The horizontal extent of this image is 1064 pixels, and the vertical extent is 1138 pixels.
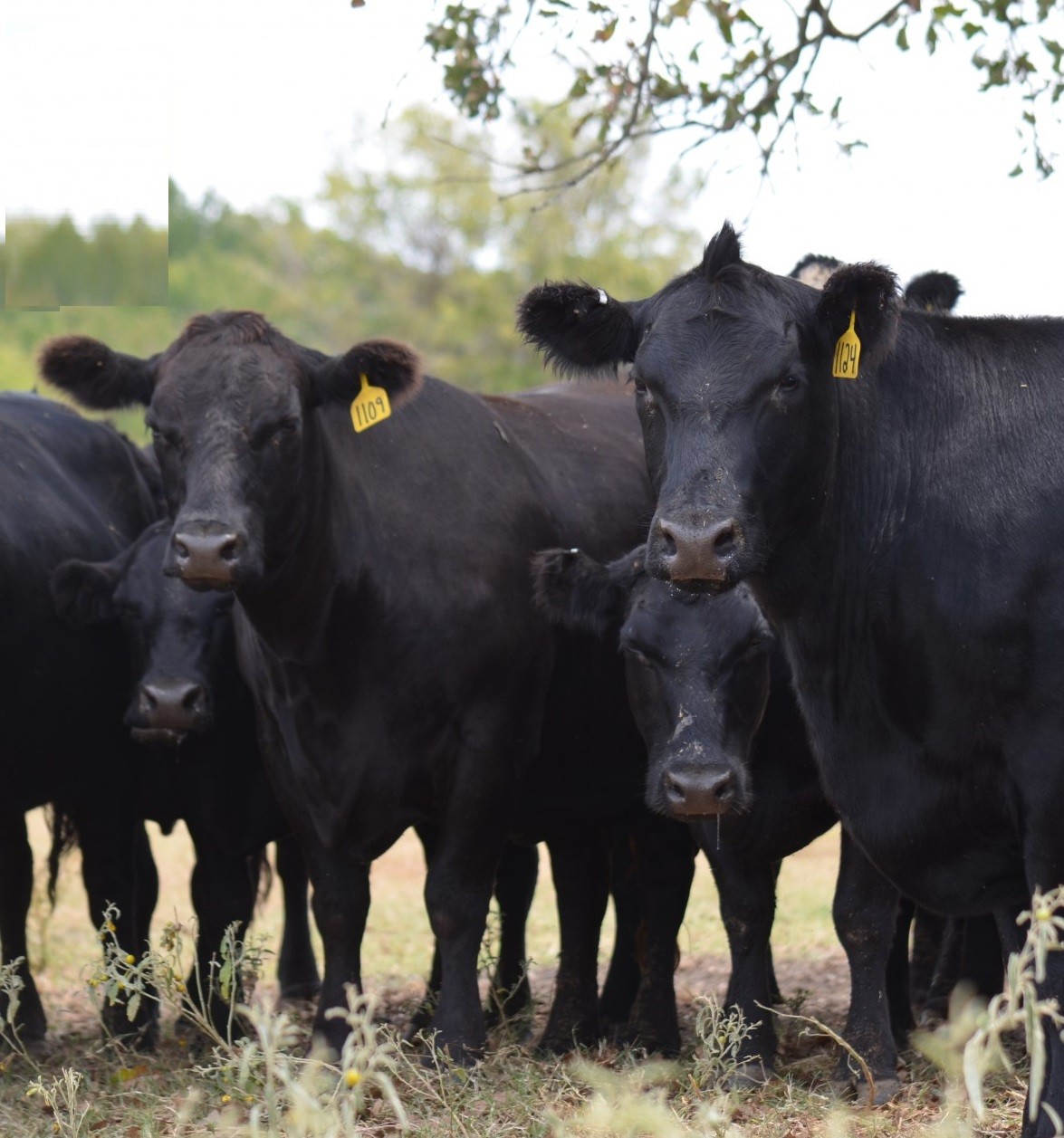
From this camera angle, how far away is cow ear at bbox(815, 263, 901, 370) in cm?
430

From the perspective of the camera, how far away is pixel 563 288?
4.84 metres

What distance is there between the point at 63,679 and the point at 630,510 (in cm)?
240

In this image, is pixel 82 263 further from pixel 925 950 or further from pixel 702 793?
pixel 925 950

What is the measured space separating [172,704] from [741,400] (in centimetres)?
285

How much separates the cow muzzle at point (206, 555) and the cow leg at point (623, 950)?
7.89 feet

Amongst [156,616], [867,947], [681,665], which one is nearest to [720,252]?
[681,665]

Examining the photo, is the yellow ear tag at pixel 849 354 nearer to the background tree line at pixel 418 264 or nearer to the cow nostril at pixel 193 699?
the cow nostril at pixel 193 699

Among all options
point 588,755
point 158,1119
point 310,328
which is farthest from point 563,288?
point 310,328

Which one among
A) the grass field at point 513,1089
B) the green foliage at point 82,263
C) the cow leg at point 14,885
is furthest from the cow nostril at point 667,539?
the cow leg at point 14,885

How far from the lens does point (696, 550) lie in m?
3.97

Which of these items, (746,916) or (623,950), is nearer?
(746,916)

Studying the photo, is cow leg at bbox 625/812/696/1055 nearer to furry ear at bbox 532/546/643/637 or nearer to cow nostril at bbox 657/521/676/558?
furry ear at bbox 532/546/643/637

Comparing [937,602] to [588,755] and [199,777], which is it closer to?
[588,755]

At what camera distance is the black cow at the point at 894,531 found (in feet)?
13.4
